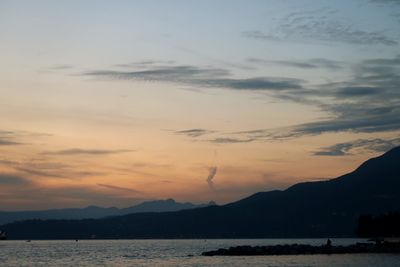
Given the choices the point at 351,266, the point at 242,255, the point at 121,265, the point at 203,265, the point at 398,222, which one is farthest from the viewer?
the point at 398,222

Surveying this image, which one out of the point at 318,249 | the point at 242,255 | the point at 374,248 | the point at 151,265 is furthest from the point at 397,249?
the point at 151,265

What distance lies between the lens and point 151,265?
90.1 metres

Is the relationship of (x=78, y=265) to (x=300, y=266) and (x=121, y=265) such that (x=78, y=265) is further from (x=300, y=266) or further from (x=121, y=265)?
(x=300, y=266)

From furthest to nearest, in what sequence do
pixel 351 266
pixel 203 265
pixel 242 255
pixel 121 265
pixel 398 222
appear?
1. pixel 398 222
2. pixel 242 255
3. pixel 121 265
4. pixel 203 265
5. pixel 351 266

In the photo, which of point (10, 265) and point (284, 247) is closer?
point (10, 265)

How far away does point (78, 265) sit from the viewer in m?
91.8

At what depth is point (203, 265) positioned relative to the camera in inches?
3342

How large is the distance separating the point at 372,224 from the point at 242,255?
4811cm

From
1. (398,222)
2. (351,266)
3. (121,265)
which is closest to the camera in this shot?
(351,266)

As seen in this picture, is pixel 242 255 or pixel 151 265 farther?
pixel 242 255

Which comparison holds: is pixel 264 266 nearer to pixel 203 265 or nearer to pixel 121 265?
pixel 203 265

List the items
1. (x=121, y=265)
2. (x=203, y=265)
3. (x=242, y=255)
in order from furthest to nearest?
(x=242, y=255) < (x=121, y=265) < (x=203, y=265)

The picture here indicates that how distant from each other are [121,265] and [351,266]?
3302 cm

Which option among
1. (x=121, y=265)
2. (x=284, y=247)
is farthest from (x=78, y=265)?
(x=284, y=247)
